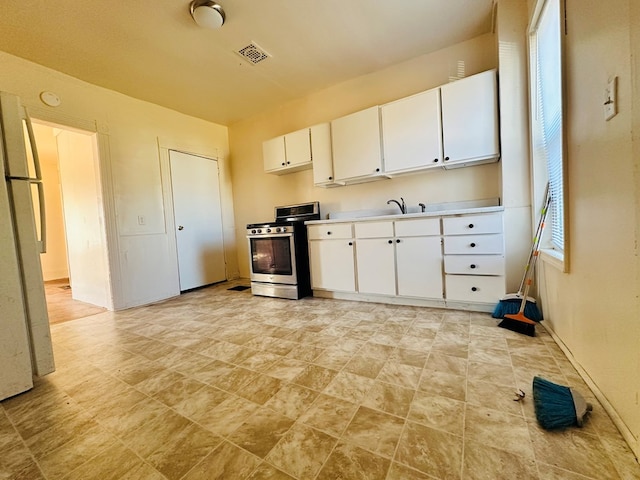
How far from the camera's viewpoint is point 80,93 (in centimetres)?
297

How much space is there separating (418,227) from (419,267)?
388mm

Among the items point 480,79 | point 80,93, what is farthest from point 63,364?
point 480,79

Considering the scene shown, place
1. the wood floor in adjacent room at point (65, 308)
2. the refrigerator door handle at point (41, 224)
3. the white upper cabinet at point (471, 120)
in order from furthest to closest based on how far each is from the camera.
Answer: the wood floor in adjacent room at point (65, 308) → the white upper cabinet at point (471, 120) → the refrigerator door handle at point (41, 224)

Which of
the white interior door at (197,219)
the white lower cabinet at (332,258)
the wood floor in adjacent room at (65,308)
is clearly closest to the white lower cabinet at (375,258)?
the white lower cabinet at (332,258)

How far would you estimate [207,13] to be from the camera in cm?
209

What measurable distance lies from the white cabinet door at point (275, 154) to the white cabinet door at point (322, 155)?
502mm

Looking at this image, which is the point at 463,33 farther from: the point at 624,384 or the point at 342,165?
the point at 624,384

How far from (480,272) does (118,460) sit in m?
2.61

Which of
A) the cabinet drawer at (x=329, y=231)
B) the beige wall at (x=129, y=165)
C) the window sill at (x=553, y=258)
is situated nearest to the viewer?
the window sill at (x=553, y=258)

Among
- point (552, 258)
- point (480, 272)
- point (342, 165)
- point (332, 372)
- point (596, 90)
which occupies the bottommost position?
point (332, 372)

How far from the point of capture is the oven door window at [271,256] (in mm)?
3291

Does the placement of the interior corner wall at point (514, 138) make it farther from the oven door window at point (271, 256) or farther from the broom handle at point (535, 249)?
the oven door window at point (271, 256)

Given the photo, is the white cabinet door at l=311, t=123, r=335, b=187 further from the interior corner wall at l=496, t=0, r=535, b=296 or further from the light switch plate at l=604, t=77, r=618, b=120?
the light switch plate at l=604, t=77, r=618, b=120

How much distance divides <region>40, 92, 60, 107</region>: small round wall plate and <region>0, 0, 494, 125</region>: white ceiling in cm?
28
